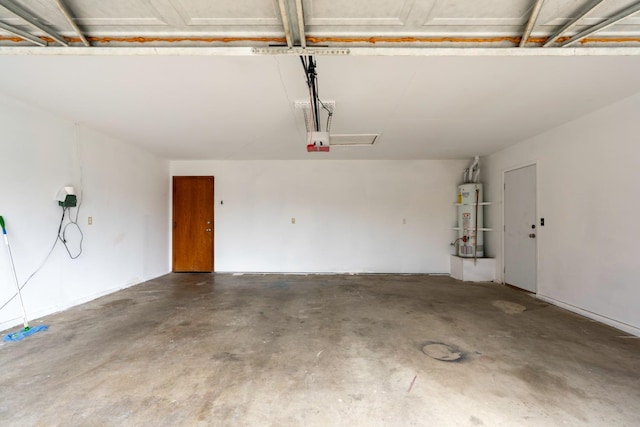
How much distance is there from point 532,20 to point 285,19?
52.6 inches

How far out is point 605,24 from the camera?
1516 millimetres

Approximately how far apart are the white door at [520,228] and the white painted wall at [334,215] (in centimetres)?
118

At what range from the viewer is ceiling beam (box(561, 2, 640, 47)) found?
144cm

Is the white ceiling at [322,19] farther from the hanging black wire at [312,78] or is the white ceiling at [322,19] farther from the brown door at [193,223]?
the brown door at [193,223]

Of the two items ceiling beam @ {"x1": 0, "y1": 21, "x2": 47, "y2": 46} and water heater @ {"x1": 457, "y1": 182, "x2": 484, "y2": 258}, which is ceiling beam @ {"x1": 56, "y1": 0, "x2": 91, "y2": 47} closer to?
ceiling beam @ {"x1": 0, "y1": 21, "x2": 47, "y2": 46}

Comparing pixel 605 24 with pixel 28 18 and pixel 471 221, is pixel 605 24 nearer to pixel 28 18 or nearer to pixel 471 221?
pixel 28 18

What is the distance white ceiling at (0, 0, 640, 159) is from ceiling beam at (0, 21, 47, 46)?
0.03 metres

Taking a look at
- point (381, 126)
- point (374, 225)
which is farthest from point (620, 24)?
point (374, 225)

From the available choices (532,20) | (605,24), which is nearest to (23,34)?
(532,20)

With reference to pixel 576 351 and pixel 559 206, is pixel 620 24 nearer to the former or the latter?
pixel 576 351

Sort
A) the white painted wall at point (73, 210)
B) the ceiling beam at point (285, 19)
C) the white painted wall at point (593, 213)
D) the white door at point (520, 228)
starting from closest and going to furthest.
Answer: the ceiling beam at point (285, 19) → the white painted wall at point (593, 213) → the white painted wall at point (73, 210) → the white door at point (520, 228)

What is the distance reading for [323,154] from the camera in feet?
18.4

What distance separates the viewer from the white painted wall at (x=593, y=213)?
2.88 m

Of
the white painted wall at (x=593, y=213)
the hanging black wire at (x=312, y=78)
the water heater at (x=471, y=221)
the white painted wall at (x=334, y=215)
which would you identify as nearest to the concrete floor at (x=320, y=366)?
the white painted wall at (x=593, y=213)
